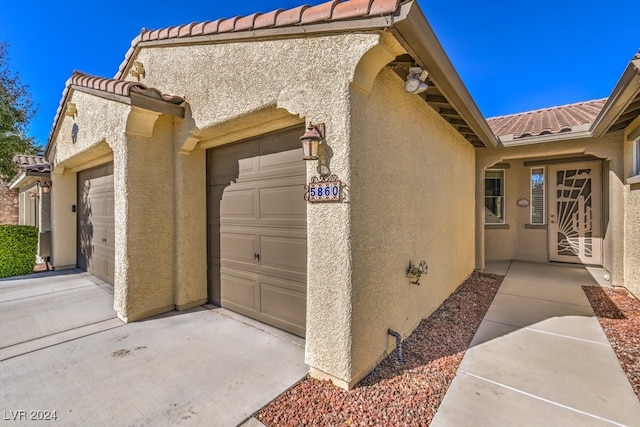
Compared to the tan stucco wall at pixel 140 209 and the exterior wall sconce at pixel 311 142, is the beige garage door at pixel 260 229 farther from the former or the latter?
the exterior wall sconce at pixel 311 142

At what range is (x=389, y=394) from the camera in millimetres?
3002

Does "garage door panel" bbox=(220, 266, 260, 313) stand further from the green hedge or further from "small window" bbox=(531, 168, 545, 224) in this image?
"small window" bbox=(531, 168, 545, 224)

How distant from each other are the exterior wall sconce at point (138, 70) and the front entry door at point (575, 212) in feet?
41.4

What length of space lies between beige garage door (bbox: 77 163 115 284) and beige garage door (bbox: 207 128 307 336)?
353cm

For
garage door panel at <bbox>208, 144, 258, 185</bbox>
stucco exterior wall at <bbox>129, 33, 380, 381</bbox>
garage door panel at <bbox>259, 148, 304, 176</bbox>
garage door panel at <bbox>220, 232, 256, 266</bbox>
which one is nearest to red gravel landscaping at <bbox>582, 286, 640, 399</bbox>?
stucco exterior wall at <bbox>129, 33, 380, 381</bbox>

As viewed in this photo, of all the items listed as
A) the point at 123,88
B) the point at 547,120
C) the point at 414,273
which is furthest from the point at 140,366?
the point at 547,120

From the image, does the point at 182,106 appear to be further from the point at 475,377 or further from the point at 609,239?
the point at 609,239

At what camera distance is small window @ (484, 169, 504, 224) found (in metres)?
10.6

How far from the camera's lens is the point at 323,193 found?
313 centimetres

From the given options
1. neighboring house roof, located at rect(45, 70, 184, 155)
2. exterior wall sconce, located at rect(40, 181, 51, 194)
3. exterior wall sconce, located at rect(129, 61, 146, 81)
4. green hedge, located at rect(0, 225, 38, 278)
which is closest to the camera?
neighboring house roof, located at rect(45, 70, 184, 155)

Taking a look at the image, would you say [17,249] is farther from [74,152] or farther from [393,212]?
[393,212]

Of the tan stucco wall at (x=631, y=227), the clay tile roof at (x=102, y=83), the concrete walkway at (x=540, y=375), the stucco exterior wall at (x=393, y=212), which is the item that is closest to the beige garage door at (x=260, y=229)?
the stucco exterior wall at (x=393, y=212)

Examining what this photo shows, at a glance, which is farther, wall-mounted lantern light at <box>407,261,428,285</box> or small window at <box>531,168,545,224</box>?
small window at <box>531,168,545,224</box>

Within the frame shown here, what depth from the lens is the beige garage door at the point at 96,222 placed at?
722 cm
